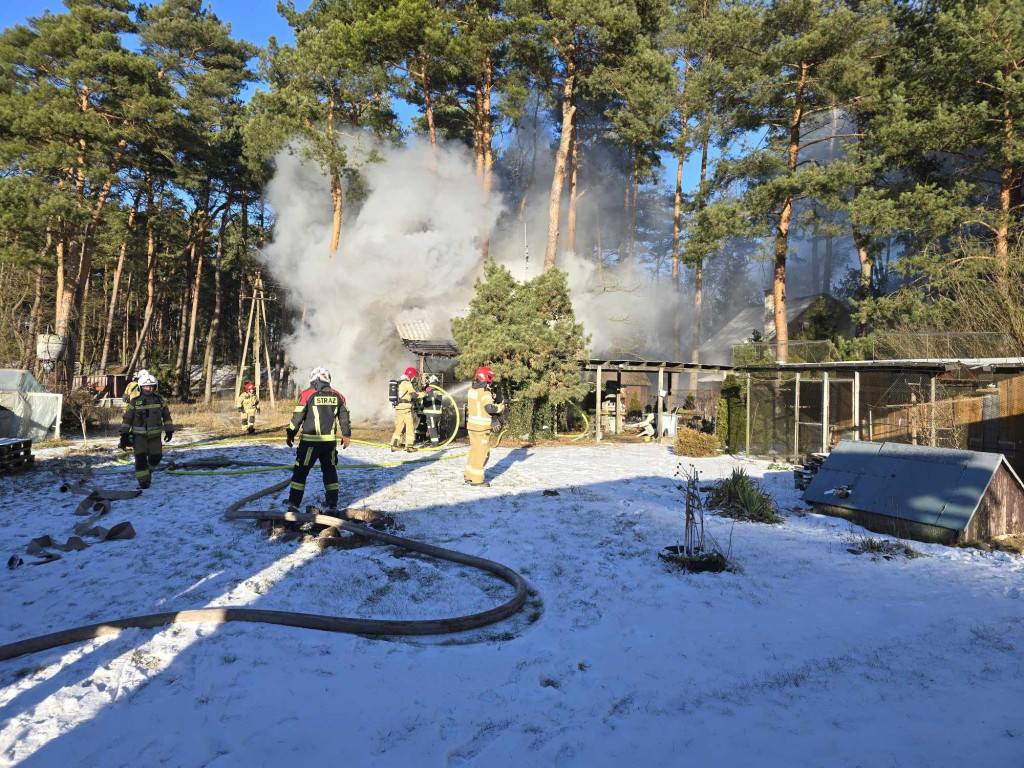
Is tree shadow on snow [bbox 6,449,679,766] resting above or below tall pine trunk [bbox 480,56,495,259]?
below

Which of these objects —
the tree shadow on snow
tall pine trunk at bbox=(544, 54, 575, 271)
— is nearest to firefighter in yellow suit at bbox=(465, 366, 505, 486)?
the tree shadow on snow

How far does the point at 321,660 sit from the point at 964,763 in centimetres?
343

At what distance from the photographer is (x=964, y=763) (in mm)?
2645

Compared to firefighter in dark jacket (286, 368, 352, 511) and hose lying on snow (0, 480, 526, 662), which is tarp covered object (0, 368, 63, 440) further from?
hose lying on snow (0, 480, 526, 662)

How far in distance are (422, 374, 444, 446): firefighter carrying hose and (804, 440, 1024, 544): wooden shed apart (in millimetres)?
9347

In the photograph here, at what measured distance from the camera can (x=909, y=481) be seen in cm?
719

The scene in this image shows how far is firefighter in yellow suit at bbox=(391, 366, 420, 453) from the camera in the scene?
12859mm

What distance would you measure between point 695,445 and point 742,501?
23.4 ft

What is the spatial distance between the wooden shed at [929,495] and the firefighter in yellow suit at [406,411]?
8.32 m

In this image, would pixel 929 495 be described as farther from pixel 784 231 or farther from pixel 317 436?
pixel 784 231

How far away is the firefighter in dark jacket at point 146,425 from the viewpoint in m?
8.49

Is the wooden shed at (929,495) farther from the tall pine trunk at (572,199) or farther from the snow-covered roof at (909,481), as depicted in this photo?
the tall pine trunk at (572,199)

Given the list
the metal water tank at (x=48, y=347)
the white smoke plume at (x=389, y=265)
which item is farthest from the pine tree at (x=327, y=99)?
the metal water tank at (x=48, y=347)

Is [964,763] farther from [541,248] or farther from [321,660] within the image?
[541,248]
